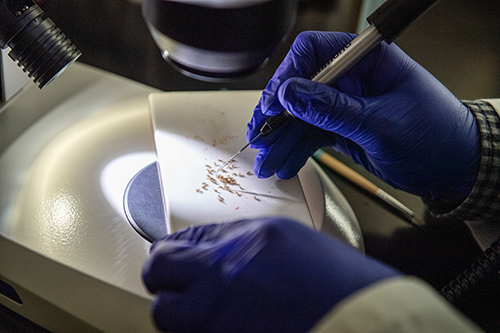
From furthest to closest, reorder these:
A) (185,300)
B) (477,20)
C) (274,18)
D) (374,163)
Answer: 1. (477,20)
2. (374,163)
3. (274,18)
4. (185,300)

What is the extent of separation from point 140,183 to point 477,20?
46.9 inches

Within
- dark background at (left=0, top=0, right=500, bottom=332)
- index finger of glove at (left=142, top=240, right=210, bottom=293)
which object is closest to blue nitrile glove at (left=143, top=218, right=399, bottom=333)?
index finger of glove at (left=142, top=240, right=210, bottom=293)

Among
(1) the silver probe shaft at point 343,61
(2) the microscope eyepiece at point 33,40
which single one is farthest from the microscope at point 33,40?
(1) the silver probe shaft at point 343,61

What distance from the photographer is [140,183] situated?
93 centimetres

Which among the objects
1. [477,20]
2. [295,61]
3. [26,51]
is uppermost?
[26,51]

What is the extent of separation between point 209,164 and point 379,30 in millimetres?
433

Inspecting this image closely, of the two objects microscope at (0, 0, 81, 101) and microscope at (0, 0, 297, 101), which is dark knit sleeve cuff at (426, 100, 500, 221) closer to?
microscope at (0, 0, 297, 101)

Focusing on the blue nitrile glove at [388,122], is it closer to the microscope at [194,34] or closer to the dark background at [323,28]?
the microscope at [194,34]

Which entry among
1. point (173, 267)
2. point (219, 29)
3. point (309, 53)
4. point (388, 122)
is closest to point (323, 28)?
point (309, 53)

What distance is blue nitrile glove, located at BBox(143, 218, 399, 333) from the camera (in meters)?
0.50

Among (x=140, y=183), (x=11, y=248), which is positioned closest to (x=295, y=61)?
(x=140, y=183)

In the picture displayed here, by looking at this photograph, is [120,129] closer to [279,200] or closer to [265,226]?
[279,200]

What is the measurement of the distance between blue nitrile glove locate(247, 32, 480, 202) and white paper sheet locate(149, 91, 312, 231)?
0.16 feet

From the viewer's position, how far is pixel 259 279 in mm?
513
